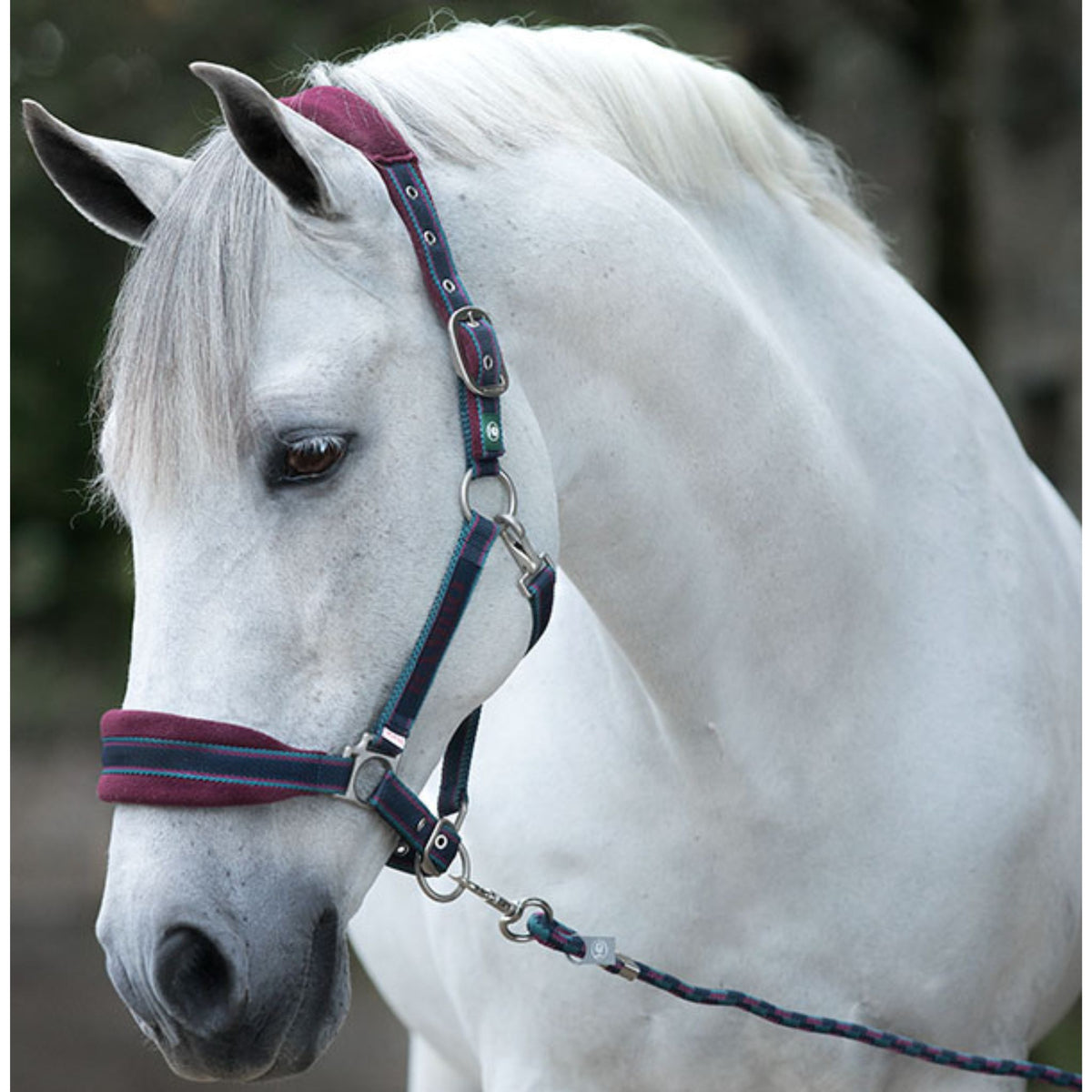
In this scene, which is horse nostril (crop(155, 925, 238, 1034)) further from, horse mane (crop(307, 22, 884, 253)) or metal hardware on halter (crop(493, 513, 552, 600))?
horse mane (crop(307, 22, 884, 253))

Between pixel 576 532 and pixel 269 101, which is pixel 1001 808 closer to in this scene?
pixel 576 532

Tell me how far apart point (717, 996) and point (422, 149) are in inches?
39.7

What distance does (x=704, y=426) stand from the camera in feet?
5.51

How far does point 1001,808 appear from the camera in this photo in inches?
73.1

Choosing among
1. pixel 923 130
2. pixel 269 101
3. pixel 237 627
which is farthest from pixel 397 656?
pixel 923 130

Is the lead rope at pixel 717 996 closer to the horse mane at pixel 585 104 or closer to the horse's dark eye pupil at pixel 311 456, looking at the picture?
the horse's dark eye pupil at pixel 311 456

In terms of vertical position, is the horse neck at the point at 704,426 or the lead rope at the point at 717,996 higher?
the horse neck at the point at 704,426

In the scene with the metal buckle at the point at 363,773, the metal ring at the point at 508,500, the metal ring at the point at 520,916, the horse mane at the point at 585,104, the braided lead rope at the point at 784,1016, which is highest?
the horse mane at the point at 585,104

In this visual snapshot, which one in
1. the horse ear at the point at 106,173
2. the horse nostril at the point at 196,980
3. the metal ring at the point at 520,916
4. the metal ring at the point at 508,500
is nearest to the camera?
the horse nostril at the point at 196,980

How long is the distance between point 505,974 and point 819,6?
315cm

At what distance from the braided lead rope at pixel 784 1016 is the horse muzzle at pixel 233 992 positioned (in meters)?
0.37

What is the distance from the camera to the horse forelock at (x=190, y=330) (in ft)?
4.36

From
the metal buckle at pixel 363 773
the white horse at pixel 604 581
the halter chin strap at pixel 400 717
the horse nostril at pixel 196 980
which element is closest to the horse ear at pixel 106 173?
the white horse at pixel 604 581

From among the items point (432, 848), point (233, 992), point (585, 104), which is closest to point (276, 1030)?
point (233, 992)
